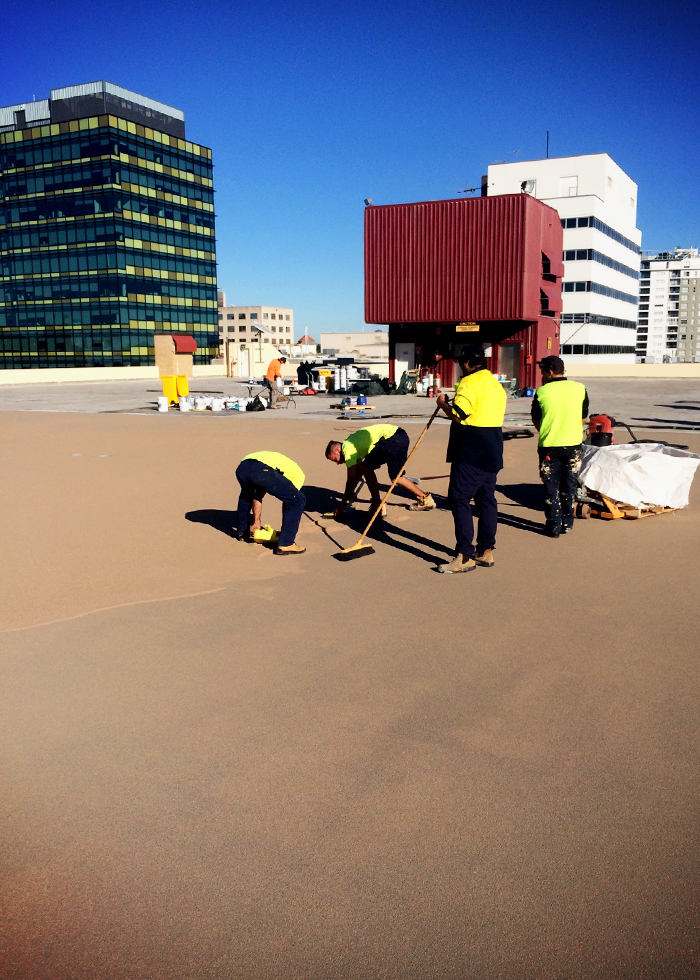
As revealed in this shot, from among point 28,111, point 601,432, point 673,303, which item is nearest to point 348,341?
point 28,111

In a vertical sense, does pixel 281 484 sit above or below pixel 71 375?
below

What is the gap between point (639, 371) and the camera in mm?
50344

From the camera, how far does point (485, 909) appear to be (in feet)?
8.09

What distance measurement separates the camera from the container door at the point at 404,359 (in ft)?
116

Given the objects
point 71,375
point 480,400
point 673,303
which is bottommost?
point 480,400

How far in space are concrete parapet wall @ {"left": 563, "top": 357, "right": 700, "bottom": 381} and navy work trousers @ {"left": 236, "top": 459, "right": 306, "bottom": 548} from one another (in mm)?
45978

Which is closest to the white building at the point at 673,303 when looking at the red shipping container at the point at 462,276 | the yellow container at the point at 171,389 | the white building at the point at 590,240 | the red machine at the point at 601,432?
the white building at the point at 590,240

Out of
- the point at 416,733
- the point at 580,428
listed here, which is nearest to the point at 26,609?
the point at 416,733

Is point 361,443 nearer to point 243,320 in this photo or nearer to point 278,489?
point 278,489

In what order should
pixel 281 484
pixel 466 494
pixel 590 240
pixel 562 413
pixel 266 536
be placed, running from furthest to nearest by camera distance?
pixel 590 240 < pixel 562 413 < pixel 266 536 < pixel 281 484 < pixel 466 494

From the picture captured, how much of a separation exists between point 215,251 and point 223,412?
230 ft

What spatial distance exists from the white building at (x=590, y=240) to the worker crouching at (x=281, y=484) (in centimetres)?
5379

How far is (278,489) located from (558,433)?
295 cm

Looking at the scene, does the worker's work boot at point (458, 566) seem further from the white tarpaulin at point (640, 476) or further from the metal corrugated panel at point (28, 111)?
the metal corrugated panel at point (28, 111)
